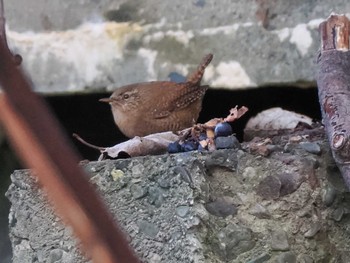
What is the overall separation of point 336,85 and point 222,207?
605 millimetres

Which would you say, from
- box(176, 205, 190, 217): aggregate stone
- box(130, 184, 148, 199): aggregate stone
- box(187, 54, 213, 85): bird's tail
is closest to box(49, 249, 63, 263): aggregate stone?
box(130, 184, 148, 199): aggregate stone

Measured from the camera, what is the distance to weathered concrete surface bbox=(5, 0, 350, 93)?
325 cm

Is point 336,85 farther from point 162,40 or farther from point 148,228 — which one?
point 162,40

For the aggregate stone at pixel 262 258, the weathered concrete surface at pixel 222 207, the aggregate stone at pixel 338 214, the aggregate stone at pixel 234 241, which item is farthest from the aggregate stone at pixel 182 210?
the aggregate stone at pixel 338 214

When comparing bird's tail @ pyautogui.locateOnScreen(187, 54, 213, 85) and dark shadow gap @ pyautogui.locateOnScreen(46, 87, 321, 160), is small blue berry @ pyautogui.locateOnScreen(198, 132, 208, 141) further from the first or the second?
dark shadow gap @ pyautogui.locateOnScreen(46, 87, 321, 160)

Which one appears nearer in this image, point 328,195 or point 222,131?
point 328,195

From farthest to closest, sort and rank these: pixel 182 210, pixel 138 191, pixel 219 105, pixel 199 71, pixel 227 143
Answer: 1. pixel 219 105
2. pixel 199 71
3. pixel 227 143
4. pixel 138 191
5. pixel 182 210

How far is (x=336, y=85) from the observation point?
2.43 meters

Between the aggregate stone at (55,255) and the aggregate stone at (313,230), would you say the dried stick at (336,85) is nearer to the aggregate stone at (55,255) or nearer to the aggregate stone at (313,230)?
the aggregate stone at (313,230)

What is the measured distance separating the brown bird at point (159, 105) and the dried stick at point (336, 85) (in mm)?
693

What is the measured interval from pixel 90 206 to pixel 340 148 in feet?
5.85

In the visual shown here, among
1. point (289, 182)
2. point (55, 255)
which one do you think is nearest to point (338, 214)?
point (289, 182)

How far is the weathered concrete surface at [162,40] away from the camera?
3.25 metres

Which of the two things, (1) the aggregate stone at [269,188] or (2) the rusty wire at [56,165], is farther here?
(1) the aggregate stone at [269,188]
